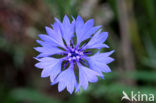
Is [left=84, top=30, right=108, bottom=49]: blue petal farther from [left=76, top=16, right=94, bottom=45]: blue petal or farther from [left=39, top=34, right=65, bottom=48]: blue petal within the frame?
[left=39, top=34, right=65, bottom=48]: blue petal

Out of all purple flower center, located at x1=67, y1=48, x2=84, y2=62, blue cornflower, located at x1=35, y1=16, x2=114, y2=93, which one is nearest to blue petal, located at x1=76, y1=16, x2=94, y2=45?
blue cornflower, located at x1=35, y1=16, x2=114, y2=93

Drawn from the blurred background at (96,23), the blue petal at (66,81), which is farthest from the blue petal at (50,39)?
the blurred background at (96,23)

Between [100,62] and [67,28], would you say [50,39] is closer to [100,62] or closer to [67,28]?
[67,28]

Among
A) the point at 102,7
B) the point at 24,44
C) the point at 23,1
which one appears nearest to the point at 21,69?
the point at 24,44

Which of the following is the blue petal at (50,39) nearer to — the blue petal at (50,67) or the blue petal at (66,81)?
the blue petal at (50,67)

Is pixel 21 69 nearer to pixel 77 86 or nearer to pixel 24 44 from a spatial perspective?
pixel 24 44

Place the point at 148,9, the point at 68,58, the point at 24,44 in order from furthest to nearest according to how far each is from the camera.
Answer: the point at 24,44
the point at 148,9
the point at 68,58
